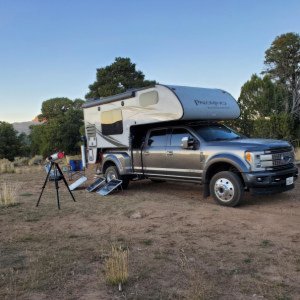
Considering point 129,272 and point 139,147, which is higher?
point 139,147

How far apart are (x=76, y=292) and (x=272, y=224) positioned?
12.8 feet

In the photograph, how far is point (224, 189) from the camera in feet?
28.3

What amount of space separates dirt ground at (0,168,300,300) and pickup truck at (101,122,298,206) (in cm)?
49

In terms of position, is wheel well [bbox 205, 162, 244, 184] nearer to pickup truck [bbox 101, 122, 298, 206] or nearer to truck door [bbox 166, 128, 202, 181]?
pickup truck [bbox 101, 122, 298, 206]

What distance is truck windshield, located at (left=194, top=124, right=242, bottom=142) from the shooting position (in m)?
9.54

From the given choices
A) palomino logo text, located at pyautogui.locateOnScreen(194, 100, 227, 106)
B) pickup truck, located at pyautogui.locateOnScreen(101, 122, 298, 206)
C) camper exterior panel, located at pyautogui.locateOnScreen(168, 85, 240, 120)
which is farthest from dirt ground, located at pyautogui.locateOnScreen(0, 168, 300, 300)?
palomino logo text, located at pyautogui.locateOnScreen(194, 100, 227, 106)

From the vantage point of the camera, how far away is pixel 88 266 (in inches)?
198

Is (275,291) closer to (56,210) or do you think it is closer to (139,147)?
(56,210)

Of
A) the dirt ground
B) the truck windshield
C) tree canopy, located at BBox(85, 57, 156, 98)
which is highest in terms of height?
tree canopy, located at BBox(85, 57, 156, 98)

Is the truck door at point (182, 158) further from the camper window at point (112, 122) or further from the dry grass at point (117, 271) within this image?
the dry grass at point (117, 271)

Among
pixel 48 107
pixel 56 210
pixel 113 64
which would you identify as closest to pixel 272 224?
pixel 56 210

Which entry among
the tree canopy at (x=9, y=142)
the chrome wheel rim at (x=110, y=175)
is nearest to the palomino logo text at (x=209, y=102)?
the chrome wheel rim at (x=110, y=175)

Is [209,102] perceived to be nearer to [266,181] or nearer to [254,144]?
[254,144]

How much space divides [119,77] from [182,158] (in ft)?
79.6
